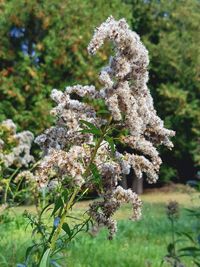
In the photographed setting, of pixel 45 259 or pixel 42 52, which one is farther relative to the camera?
pixel 42 52

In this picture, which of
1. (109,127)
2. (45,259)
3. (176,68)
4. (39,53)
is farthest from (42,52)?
(45,259)

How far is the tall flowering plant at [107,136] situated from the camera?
9.40 ft

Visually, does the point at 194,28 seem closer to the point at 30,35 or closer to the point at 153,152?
the point at 30,35

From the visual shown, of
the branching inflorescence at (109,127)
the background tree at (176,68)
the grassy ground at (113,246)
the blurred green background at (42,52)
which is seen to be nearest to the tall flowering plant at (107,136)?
the branching inflorescence at (109,127)

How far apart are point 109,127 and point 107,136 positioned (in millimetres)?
58

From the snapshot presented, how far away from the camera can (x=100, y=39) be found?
2854 millimetres

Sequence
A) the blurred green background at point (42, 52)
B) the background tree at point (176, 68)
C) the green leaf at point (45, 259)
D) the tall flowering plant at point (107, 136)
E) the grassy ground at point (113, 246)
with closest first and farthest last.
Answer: the green leaf at point (45, 259)
the tall flowering plant at point (107, 136)
the grassy ground at point (113, 246)
the blurred green background at point (42, 52)
the background tree at point (176, 68)

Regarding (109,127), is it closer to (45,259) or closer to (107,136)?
(107,136)

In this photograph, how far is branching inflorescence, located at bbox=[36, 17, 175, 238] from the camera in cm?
286

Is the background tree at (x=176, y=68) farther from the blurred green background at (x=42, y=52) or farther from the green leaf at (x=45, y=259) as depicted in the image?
the green leaf at (x=45, y=259)

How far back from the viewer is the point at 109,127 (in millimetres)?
2986

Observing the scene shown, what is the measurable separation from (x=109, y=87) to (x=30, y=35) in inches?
768

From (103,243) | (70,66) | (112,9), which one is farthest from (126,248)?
(112,9)

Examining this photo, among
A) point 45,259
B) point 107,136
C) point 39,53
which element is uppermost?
point 39,53
